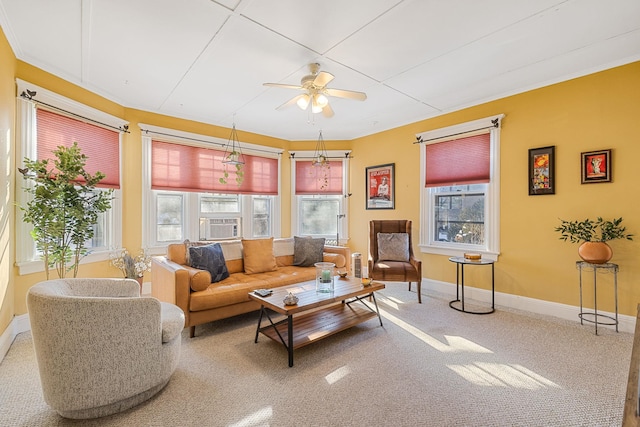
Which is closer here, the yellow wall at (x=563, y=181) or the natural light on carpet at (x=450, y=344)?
the natural light on carpet at (x=450, y=344)

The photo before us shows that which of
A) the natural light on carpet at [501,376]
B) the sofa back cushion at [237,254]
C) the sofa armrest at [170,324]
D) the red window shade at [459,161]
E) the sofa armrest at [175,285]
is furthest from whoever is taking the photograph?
the red window shade at [459,161]

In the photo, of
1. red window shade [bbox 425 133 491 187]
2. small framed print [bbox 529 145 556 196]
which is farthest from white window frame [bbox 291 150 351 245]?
small framed print [bbox 529 145 556 196]

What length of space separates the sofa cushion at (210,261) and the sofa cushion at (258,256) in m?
0.37

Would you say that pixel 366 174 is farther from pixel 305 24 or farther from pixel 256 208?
pixel 305 24

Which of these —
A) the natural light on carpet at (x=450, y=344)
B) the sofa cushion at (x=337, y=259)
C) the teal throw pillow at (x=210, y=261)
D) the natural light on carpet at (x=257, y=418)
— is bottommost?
the natural light on carpet at (x=257, y=418)

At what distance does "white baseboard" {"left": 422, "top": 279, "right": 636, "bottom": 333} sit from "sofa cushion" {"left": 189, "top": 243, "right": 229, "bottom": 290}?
10.2 feet

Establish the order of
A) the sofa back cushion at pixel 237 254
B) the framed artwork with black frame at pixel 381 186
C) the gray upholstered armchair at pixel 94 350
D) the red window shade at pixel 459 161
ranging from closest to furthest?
1. the gray upholstered armchair at pixel 94 350
2. the sofa back cushion at pixel 237 254
3. the red window shade at pixel 459 161
4. the framed artwork with black frame at pixel 381 186

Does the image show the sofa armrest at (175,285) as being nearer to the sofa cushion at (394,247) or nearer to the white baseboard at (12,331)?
the white baseboard at (12,331)

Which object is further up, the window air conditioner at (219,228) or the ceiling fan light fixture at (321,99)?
the ceiling fan light fixture at (321,99)

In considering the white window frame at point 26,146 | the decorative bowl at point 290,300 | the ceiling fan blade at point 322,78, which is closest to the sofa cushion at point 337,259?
the decorative bowl at point 290,300

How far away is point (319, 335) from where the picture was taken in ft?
8.40

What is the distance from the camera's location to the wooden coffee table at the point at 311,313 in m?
2.42

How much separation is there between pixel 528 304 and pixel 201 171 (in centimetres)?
494

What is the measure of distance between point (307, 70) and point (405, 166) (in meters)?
2.47
